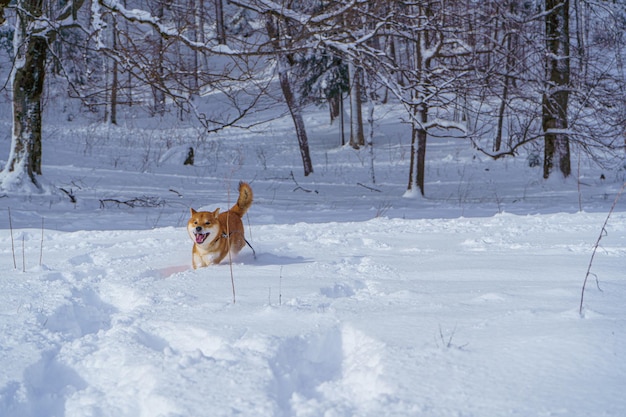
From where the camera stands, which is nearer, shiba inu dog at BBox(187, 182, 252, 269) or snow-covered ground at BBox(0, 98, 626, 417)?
snow-covered ground at BBox(0, 98, 626, 417)

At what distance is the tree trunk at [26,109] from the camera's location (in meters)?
9.38

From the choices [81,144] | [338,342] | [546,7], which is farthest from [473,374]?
[81,144]

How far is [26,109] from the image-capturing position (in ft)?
31.3

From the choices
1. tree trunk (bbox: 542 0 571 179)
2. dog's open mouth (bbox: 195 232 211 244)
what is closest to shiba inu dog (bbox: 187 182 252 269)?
dog's open mouth (bbox: 195 232 211 244)

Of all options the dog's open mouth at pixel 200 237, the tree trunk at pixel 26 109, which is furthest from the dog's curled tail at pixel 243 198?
A: the tree trunk at pixel 26 109

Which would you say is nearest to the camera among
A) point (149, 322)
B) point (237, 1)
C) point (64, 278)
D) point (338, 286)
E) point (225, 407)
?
point (225, 407)

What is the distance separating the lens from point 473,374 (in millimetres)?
2008

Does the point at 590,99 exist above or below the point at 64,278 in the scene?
above

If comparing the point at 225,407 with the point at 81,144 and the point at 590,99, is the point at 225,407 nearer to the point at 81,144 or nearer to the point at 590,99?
the point at 590,99

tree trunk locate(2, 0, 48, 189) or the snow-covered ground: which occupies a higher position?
tree trunk locate(2, 0, 48, 189)

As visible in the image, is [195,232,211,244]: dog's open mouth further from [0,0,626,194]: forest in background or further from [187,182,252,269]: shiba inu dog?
[0,0,626,194]: forest in background

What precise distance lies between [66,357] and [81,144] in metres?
18.4

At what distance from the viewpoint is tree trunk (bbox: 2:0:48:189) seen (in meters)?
9.38

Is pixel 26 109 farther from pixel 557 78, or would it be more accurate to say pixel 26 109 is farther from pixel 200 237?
pixel 557 78
